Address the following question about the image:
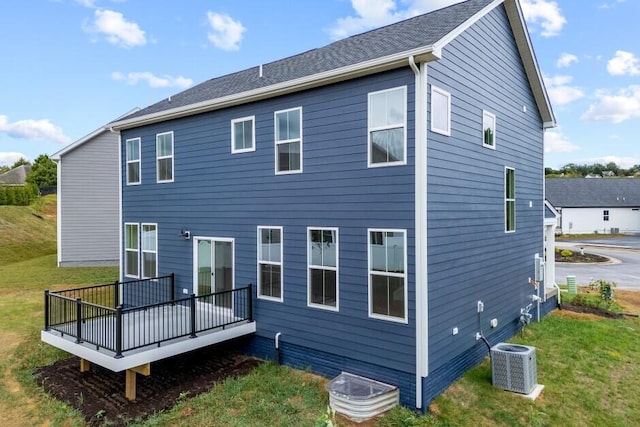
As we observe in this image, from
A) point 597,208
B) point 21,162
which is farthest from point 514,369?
point 21,162

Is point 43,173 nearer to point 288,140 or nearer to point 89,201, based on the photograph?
point 89,201

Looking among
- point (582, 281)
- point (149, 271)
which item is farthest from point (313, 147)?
point (582, 281)

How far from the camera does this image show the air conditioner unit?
7.03m

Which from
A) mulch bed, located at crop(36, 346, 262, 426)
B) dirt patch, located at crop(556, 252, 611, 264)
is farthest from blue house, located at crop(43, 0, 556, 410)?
dirt patch, located at crop(556, 252, 611, 264)

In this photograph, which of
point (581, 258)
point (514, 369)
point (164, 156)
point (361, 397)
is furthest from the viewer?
point (581, 258)

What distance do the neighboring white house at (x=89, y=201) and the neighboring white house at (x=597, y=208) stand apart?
43.4 meters

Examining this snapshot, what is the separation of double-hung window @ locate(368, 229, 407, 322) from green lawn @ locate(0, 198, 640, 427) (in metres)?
1.52

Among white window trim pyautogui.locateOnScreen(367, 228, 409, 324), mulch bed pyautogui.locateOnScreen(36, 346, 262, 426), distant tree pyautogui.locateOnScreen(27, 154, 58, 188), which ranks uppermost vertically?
distant tree pyautogui.locateOnScreen(27, 154, 58, 188)

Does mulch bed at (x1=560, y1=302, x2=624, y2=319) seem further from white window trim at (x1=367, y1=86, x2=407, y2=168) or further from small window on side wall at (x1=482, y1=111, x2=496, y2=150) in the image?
white window trim at (x1=367, y1=86, x2=407, y2=168)

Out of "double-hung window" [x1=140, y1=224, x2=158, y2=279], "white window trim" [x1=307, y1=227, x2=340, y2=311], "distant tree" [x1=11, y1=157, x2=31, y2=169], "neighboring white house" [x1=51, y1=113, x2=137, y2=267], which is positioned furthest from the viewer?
"distant tree" [x1=11, y1=157, x2=31, y2=169]

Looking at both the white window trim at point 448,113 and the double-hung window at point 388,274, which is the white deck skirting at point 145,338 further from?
the white window trim at point 448,113

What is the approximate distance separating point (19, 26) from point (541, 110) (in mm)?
20255

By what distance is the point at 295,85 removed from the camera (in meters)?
7.68

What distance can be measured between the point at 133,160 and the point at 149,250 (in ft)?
8.41
